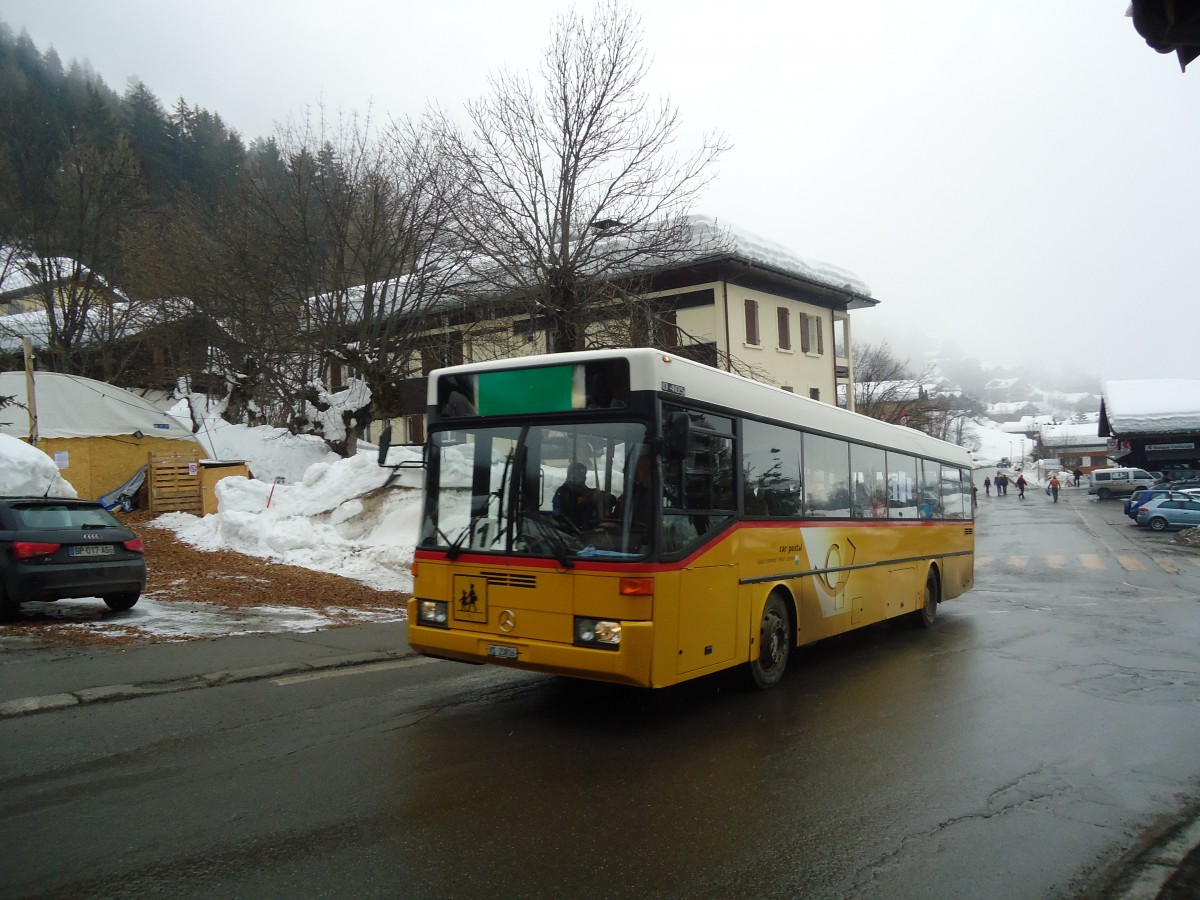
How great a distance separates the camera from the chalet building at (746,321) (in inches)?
1031

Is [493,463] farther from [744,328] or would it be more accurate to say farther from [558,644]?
[744,328]

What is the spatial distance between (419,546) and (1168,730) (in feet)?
20.5

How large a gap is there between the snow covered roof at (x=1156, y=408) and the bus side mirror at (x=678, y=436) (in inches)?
2990

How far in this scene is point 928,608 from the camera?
1335 cm

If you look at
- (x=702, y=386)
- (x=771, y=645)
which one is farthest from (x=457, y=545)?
(x=771, y=645)

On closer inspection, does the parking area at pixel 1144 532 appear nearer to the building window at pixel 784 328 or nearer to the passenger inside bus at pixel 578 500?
the building window at pixel 784 328

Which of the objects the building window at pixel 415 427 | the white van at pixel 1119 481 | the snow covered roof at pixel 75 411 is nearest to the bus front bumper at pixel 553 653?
the snow covered roof at pixel 75 411

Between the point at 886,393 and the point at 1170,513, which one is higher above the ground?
the point at 886,393

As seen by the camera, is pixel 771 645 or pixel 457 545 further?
pixel 771 645

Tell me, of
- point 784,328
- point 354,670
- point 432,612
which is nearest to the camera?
point 432,612

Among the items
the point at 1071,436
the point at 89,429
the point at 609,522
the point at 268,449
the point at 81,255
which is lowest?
the point at 609,522

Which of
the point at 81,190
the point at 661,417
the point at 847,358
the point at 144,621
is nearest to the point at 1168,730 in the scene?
the point at 661,417

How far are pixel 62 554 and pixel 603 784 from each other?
802cm

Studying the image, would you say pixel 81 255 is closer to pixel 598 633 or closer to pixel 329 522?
pixel 329 522
